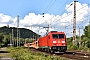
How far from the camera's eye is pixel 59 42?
37.5 meters

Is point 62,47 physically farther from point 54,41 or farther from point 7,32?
point 7,32

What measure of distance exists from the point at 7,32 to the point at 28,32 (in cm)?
1441

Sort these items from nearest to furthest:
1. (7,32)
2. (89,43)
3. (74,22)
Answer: (74,22), (89,43), (7,32)

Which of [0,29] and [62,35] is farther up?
[0,29]

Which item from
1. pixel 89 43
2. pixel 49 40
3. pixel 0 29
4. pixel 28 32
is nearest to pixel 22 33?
pixel 28 32

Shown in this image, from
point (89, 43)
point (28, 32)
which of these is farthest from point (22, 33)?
point (89, 43)

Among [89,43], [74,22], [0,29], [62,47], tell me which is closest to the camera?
[62,47]

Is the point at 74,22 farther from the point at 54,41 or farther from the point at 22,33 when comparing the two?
the point at 22,33

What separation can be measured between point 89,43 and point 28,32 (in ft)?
349

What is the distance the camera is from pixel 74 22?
50.0m

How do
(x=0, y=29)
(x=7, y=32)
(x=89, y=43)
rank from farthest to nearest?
(x=7, y=32), (x=0, y=29), (x=89, y=43)

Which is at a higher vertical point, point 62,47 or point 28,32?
point 28,32

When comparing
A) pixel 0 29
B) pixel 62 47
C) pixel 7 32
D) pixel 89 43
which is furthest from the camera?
pixel 7 32

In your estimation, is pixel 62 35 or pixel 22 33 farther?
pixel 22 33
